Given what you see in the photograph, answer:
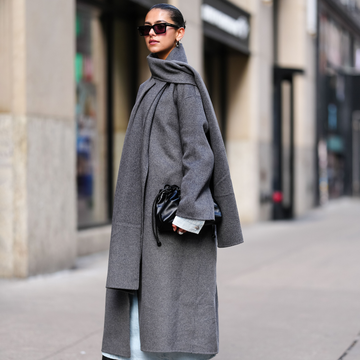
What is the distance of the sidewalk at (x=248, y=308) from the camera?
4246mm

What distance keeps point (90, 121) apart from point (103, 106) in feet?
1.24

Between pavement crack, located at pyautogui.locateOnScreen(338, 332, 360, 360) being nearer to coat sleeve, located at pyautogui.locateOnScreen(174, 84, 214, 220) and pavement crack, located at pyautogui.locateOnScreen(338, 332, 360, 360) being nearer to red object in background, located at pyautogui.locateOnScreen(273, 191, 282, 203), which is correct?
coat sleeve, located at pyautogui.locateOnScreen(174, 84, 214, 220)

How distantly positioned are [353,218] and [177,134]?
1272cm

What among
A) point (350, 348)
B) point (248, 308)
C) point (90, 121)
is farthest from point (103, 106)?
point (350, 348)

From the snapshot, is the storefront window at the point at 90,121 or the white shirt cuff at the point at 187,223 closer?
the white shirt cuff at the point at 187,223

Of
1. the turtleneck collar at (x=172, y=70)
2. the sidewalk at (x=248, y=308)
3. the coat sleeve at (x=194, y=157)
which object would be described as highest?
the turtleneck collar at (x=172, y=70)

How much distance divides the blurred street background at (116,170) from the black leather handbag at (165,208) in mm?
1556

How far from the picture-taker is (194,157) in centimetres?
286

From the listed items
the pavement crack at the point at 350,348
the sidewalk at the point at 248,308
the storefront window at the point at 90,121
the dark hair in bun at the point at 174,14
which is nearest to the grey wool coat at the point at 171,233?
the dark hair in bun at the point at 174,14

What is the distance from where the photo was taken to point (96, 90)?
8906 millimetres

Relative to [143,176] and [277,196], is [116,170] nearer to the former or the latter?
[277,196]

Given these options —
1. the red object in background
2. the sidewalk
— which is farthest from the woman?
the red object in background

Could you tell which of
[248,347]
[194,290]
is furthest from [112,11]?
[194,290]

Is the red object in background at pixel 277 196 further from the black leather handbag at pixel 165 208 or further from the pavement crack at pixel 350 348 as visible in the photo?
the black leather handbag at pixel 165 208
